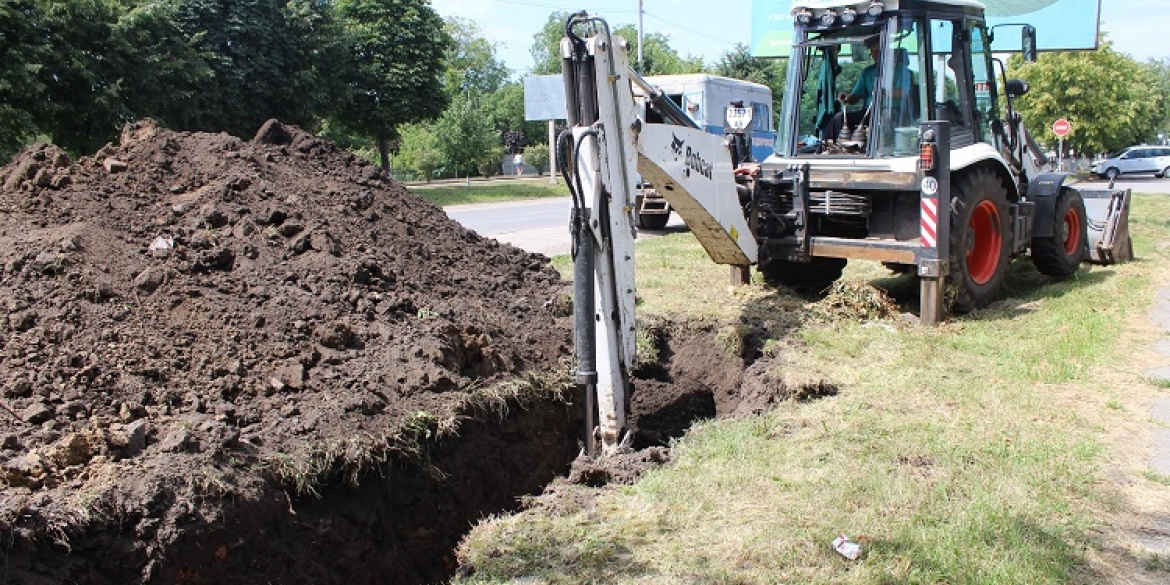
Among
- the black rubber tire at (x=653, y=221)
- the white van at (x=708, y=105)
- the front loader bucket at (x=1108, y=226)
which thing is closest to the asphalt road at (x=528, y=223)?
the black rubber tire at (x=653, y=221)

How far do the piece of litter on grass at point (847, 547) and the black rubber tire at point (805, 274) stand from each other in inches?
210

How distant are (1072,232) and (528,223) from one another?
10654 mm

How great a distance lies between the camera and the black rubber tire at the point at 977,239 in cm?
766

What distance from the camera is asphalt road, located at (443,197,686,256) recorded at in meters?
14.6

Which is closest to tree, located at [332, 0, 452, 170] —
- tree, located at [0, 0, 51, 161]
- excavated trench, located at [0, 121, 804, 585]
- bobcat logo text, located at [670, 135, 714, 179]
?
tree, located at [0, 0, 51, 161]

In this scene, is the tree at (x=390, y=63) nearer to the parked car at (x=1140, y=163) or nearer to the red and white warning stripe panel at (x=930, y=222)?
the red and white warning stripe panel at (x=930, y=222)

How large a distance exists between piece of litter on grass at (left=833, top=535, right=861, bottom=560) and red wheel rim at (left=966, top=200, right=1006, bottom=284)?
5.20m

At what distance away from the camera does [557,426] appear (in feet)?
19.3

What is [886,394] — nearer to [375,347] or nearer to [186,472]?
[375,347]

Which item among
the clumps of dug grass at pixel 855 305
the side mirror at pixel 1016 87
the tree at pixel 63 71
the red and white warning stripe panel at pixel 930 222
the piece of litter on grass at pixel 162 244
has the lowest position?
the clumps of dug grass at pixel 855 305

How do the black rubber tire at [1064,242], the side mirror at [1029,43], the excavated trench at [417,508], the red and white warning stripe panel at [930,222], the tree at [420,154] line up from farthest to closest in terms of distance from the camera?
the tree at [420,154] → the black rubber tire at [1064,242] → the side mirror at [1029,43] → the red and white warning stripe panel at [930,222] → the excavated trench at [417,508]

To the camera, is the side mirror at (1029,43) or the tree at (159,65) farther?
the tree at (159,65)

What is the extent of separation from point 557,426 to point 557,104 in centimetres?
2555

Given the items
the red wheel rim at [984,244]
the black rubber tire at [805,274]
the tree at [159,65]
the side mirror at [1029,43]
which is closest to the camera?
the red wheel rim at [984,244]
